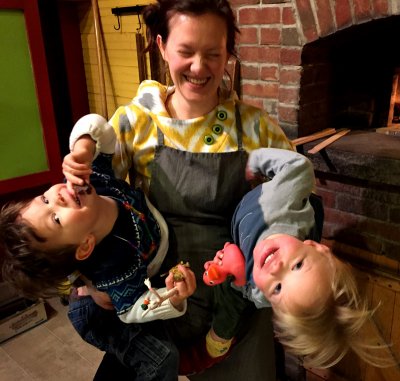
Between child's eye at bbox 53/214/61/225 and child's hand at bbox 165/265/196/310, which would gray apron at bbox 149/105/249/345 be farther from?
child's eye at bbox 53/214/61/225

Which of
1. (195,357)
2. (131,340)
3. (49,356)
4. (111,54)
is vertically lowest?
(49,356)

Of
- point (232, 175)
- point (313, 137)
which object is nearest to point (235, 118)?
point (232, 175)

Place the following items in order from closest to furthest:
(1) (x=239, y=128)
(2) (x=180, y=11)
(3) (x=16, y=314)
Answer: (2) (x=180, y=11) < (1) (x=239, y=128) < (3) (x=16, y=314)

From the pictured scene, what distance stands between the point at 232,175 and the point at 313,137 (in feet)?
2.40

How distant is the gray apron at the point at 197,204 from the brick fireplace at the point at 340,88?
24.8 inches

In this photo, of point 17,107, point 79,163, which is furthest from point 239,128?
point 17,107

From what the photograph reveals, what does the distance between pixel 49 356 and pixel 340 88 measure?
2.02 m

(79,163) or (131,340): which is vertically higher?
(79,163)

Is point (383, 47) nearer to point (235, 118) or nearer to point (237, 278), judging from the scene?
point (235, 118)

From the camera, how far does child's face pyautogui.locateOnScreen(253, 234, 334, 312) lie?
89cm

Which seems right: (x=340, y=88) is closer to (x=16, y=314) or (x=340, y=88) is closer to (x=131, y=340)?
(x=131, y=340)

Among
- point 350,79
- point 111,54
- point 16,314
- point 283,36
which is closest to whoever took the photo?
point 283,36

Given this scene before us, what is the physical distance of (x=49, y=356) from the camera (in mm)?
2270

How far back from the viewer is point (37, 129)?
2.34 metres
